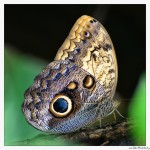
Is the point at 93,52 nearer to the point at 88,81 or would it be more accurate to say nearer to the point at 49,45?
the point at 88,81

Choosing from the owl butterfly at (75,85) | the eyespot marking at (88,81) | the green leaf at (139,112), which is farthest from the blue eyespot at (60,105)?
the green leaf at (139,112)

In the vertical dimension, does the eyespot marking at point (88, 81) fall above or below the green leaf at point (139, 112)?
above

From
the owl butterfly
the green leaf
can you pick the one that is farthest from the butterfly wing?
the green leaf

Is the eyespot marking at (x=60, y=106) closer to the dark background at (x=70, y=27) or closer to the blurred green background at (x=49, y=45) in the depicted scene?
the blurred green background at (x=49, y=45)

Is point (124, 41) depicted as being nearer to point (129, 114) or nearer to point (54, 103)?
point (129, 114)

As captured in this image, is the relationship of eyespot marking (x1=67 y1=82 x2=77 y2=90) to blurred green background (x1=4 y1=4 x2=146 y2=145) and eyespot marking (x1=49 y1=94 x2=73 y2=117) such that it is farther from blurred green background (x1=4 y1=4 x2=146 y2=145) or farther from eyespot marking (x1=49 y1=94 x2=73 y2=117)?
blurred green background (x1=4 y1=4 x2=146 y2=145)

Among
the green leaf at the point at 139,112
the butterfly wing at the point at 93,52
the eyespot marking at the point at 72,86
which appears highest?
the butterfly wing at the point at 93,52
